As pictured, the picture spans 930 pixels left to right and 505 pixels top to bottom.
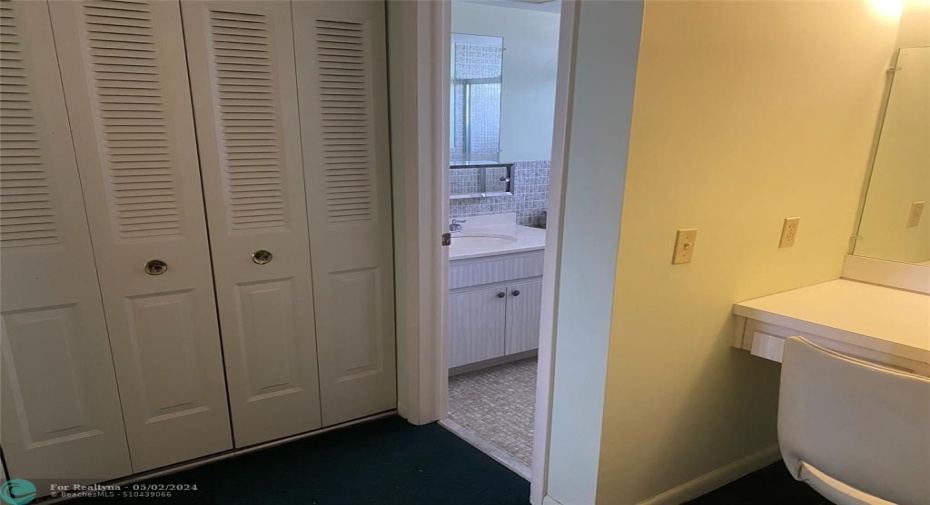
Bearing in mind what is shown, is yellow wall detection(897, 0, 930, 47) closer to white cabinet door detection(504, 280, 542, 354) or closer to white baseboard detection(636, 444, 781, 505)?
white baseboard detection(636, 444, 781, 505)

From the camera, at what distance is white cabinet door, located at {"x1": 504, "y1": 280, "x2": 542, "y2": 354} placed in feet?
10.3

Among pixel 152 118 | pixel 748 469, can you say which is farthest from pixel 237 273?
pixel 748 469

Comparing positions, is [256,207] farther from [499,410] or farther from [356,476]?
[499,410]

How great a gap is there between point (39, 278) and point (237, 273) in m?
0.64

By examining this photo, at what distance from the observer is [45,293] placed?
1834 millimetres

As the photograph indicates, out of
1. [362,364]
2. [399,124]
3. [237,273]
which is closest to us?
[237,273]

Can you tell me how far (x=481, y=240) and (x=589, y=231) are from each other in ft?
5.63

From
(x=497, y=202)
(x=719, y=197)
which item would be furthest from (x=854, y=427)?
(x=497, y=202)

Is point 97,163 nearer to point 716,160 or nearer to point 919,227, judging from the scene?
point 716,160

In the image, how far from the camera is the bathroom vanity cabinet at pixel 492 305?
9.54ft

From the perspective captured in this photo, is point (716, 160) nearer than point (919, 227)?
Yes

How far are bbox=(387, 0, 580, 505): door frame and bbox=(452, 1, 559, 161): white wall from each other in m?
1.06

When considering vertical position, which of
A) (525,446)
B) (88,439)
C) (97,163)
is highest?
(97,163)

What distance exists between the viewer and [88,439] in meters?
2.00
